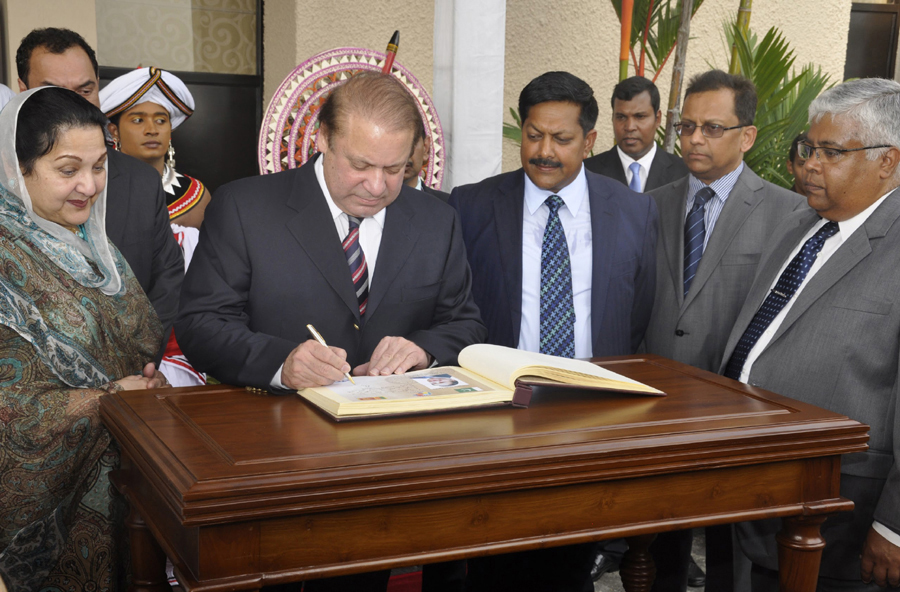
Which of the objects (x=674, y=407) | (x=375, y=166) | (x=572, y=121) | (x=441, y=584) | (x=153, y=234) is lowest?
(x=441, y=584)

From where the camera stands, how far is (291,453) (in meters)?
1.71

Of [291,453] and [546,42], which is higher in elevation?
[546,42]

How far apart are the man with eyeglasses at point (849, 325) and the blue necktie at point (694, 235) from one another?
0.70 meters

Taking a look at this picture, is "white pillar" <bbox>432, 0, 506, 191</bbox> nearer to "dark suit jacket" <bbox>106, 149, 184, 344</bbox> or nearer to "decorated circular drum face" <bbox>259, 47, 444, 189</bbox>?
"decorated circular drum face" <bbox>259, 47, 444, 189</bbox>

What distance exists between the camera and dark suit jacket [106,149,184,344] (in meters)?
3.22

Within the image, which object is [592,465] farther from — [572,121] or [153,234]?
[153,234]

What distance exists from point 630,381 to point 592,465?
458mm

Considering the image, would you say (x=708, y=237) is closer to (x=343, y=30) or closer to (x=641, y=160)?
(x=641, y=160)

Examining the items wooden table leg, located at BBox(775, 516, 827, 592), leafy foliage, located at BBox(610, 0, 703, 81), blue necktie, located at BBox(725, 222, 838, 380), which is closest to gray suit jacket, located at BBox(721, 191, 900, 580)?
blue necktie, located at BBox(725, 222, 838, 380)

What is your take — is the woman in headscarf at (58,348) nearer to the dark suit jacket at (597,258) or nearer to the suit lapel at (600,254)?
the dark suit jacket at (597,258)

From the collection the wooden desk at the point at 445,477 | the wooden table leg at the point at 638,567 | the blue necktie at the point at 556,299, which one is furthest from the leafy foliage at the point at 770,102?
the wooden desk at the point at 445,477

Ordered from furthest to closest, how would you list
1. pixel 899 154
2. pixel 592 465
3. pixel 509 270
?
pixel 509 270 → pixel 899 154 → pixel 592 465

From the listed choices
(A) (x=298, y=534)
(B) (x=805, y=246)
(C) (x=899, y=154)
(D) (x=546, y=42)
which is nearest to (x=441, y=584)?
(A) (x=298, y=534)

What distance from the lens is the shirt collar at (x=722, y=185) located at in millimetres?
3691
